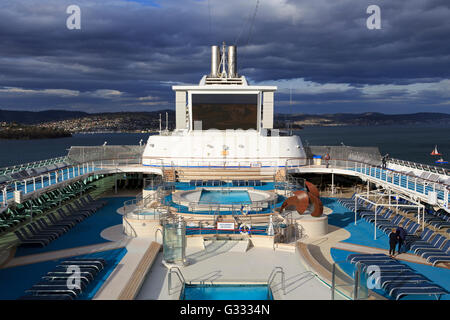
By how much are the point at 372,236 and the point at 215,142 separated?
52.6 feet

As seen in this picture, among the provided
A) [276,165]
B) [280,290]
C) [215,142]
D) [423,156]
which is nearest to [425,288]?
[280,290]

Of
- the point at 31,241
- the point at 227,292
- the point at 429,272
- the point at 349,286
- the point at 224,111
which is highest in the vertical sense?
the point at 224,111

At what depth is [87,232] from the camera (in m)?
19.3

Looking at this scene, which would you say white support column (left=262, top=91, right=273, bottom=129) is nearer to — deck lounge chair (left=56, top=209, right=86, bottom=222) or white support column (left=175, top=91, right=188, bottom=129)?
white support column (left=175, top=91, right=188, bottom=129)

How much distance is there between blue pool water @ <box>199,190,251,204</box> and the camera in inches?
886

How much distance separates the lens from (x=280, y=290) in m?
12.1

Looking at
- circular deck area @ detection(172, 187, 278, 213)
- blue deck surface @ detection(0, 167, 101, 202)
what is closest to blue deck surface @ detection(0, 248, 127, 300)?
blue deck surface @ detection(0, 167, 101, 202)

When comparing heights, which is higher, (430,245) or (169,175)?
(169,175)

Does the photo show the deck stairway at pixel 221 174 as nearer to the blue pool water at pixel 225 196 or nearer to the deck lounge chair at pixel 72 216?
the blue pool water at pixel 225 196

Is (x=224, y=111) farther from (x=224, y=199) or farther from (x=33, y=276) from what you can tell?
(x=33, y=276)

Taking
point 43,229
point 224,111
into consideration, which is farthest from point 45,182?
point 224,111

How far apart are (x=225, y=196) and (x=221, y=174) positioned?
17.4 feet

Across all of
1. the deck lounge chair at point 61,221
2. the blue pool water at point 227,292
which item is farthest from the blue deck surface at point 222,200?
the blue pool water at point 227,292

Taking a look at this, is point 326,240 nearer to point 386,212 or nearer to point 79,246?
point 386,212
